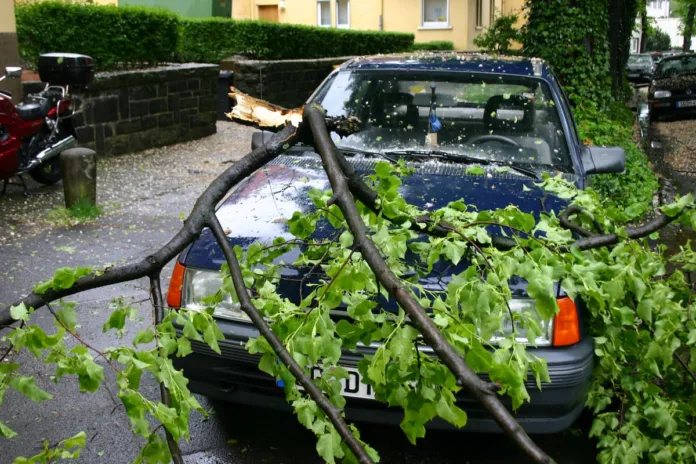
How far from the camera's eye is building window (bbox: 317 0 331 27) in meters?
34.4

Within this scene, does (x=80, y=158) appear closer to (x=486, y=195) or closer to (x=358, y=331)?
(x=486, y=195)

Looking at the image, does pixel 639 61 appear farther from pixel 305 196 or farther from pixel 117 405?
pixel 117 405

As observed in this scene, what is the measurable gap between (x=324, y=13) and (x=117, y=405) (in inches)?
1324

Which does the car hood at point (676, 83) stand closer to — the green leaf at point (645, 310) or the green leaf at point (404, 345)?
the green leaf at point (645, 310)

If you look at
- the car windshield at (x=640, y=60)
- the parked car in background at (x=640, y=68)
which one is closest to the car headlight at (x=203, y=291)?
the parked car in background at (x=640, y=68)

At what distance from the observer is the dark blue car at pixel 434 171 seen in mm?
3578

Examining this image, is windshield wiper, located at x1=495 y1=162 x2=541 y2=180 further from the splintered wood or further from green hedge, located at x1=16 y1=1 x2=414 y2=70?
green hedge, located at x1=16 y1=1 x2=414 y2=70

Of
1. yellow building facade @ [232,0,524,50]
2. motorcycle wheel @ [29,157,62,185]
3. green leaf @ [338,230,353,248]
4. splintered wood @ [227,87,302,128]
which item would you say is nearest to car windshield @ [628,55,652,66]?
yellow building facade @ [232,0,524,50]

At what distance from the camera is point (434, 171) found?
4.73 m

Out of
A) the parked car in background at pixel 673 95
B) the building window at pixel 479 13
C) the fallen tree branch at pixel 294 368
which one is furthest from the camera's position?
the building window at pixel 479 13

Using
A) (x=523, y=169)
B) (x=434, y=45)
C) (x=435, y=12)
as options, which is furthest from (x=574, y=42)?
(x=435, y=12)

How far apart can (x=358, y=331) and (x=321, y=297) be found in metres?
0.12

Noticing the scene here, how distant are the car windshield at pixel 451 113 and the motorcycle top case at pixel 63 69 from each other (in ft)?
16.9

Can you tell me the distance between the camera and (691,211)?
2695mm
